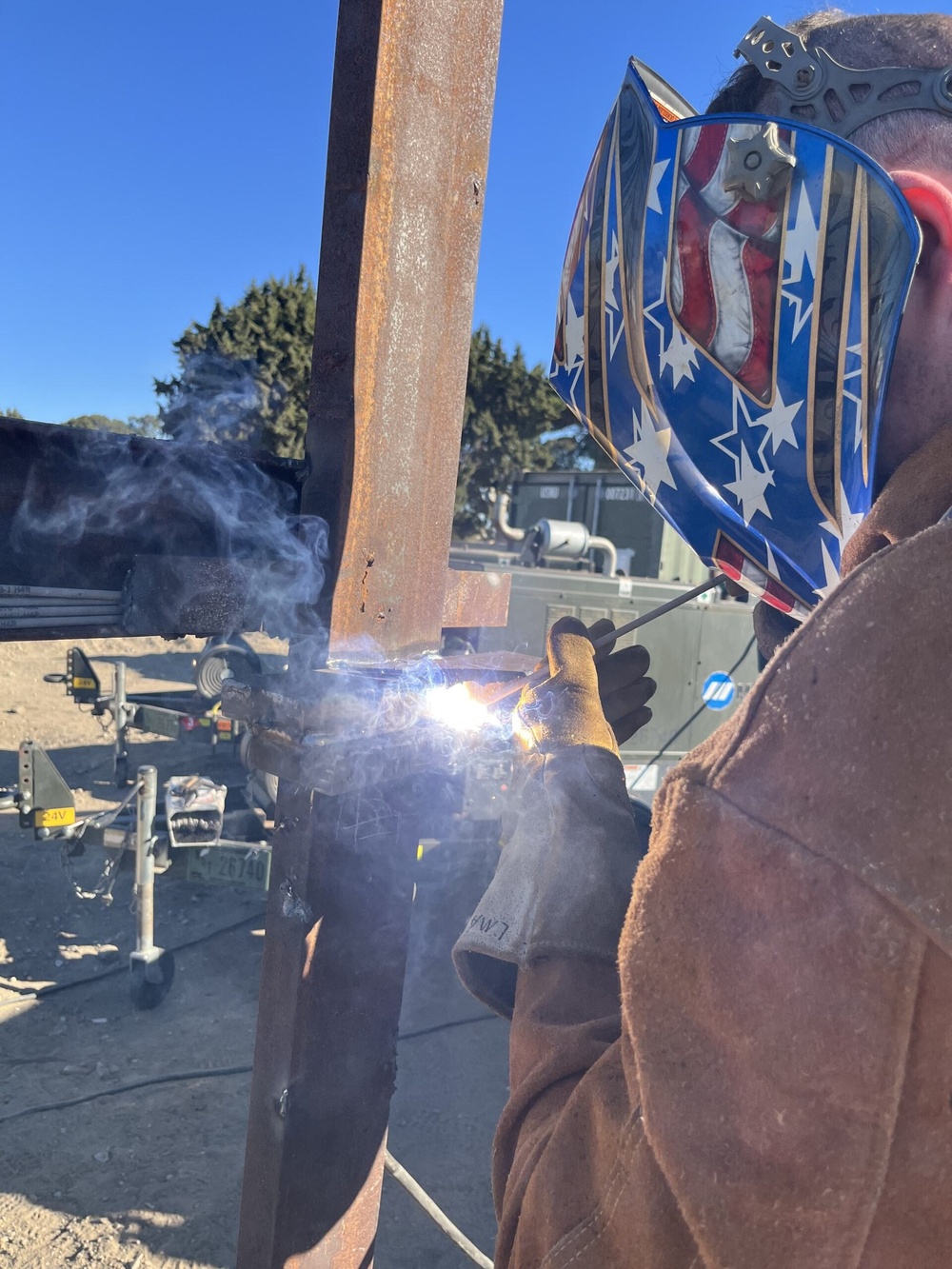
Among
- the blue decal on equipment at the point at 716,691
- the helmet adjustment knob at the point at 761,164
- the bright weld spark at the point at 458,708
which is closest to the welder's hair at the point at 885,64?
the helmet adjustment knob at the point at 761,164

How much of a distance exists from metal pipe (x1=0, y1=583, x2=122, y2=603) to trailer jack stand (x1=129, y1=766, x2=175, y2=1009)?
3948 millimetres

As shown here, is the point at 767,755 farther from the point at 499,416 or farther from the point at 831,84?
→ the point at 499,416

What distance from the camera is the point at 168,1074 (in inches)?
181

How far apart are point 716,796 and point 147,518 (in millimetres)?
926

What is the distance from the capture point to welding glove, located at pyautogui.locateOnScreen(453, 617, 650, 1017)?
121cm

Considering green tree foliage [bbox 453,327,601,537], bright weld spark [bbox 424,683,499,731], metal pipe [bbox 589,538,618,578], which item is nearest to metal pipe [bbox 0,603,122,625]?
bright weld spark [bbox 424,683,499,731]

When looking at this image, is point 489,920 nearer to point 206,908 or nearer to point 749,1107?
point 749,1107

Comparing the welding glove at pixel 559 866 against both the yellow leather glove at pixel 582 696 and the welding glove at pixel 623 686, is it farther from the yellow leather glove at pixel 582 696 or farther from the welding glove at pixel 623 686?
the welding glove at pixel 623 686

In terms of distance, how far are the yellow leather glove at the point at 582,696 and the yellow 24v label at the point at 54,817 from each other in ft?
13.5

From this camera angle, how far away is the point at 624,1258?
2.74 ft

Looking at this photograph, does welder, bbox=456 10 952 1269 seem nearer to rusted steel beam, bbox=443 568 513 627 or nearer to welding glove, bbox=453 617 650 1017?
welding glove, bbox=453 617 650 1017

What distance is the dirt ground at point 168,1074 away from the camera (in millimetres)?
3658

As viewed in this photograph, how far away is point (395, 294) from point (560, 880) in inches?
36.7

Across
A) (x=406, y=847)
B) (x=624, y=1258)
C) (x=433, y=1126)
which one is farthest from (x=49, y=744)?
(x=624, y=1258)
